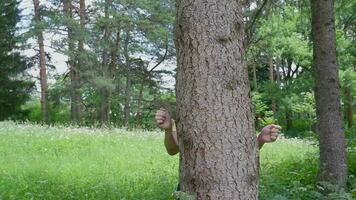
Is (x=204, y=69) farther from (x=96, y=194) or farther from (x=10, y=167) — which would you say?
(x=10, y=167)

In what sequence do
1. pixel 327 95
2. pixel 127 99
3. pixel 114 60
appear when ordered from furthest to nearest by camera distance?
pixel 114 60
pixel 127 99
pixel 327 95

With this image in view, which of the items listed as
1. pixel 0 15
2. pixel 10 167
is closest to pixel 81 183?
pixel 10 167

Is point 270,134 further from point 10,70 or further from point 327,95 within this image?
point 10,70

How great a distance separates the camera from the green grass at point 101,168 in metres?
6.77

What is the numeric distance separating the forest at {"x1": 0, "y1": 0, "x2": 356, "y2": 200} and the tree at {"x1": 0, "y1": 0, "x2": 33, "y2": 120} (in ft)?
0.22

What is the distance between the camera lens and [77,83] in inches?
1055

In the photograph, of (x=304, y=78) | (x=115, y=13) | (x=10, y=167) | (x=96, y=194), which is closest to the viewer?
(x=96, y=194)

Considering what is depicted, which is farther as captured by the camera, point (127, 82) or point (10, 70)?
point (10, 70)

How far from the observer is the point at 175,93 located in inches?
147

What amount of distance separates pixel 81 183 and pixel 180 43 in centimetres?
502

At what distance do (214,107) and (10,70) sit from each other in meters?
30.5

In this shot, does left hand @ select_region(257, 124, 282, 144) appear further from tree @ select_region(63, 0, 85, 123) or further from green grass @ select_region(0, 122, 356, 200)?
tree @ select_region(63, 0, 85, 123)

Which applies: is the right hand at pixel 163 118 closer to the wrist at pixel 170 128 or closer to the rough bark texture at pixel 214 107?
the wrist at pixel 170 128

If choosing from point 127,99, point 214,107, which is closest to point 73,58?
point 127,99
